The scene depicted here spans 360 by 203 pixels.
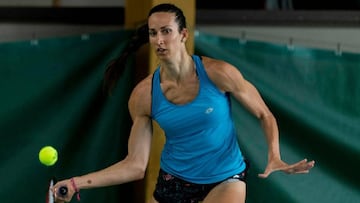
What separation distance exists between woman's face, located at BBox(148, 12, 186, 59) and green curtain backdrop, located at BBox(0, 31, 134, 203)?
80 centimetres

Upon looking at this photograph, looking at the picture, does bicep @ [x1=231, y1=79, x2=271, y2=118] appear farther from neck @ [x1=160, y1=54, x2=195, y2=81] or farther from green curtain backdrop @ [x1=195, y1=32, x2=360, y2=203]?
green curtain backdrop @ [x1=195, y1=32, x2=360, y2=203]

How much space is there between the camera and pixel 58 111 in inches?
104

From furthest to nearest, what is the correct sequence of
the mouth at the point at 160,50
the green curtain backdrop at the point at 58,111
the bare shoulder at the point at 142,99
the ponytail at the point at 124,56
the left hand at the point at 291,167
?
1. the green curtain backdrop at the point at 58,111
2. the ponytail at the point at 124,56
3. the bare shoulder at the point at 142,99
4. the mouth at the point at 160,50
5. the left hand at the point at 291,167

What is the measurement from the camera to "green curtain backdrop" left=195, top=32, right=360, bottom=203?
2.65 metres

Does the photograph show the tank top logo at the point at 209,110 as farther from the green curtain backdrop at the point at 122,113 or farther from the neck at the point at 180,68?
the green curtain backdrop at the point at 122,113

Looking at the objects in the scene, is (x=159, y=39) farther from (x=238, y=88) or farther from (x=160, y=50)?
(x=238, y=88)

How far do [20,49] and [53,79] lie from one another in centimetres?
17

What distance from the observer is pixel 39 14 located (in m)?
3.04

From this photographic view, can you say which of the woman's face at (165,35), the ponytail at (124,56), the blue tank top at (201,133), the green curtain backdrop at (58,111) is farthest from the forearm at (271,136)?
the green curtain backdrop at (58,111)

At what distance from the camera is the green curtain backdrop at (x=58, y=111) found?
2604mm

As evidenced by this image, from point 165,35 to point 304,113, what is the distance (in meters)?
1.01

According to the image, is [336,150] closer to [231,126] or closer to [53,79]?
[231,126]

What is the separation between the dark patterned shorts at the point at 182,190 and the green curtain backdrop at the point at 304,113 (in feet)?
2.37

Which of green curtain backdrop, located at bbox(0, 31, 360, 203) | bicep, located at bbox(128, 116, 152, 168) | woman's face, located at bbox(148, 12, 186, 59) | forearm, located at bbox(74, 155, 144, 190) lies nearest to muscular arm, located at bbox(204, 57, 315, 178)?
woman's face, located at bbox(148, 12, 186, 59)
